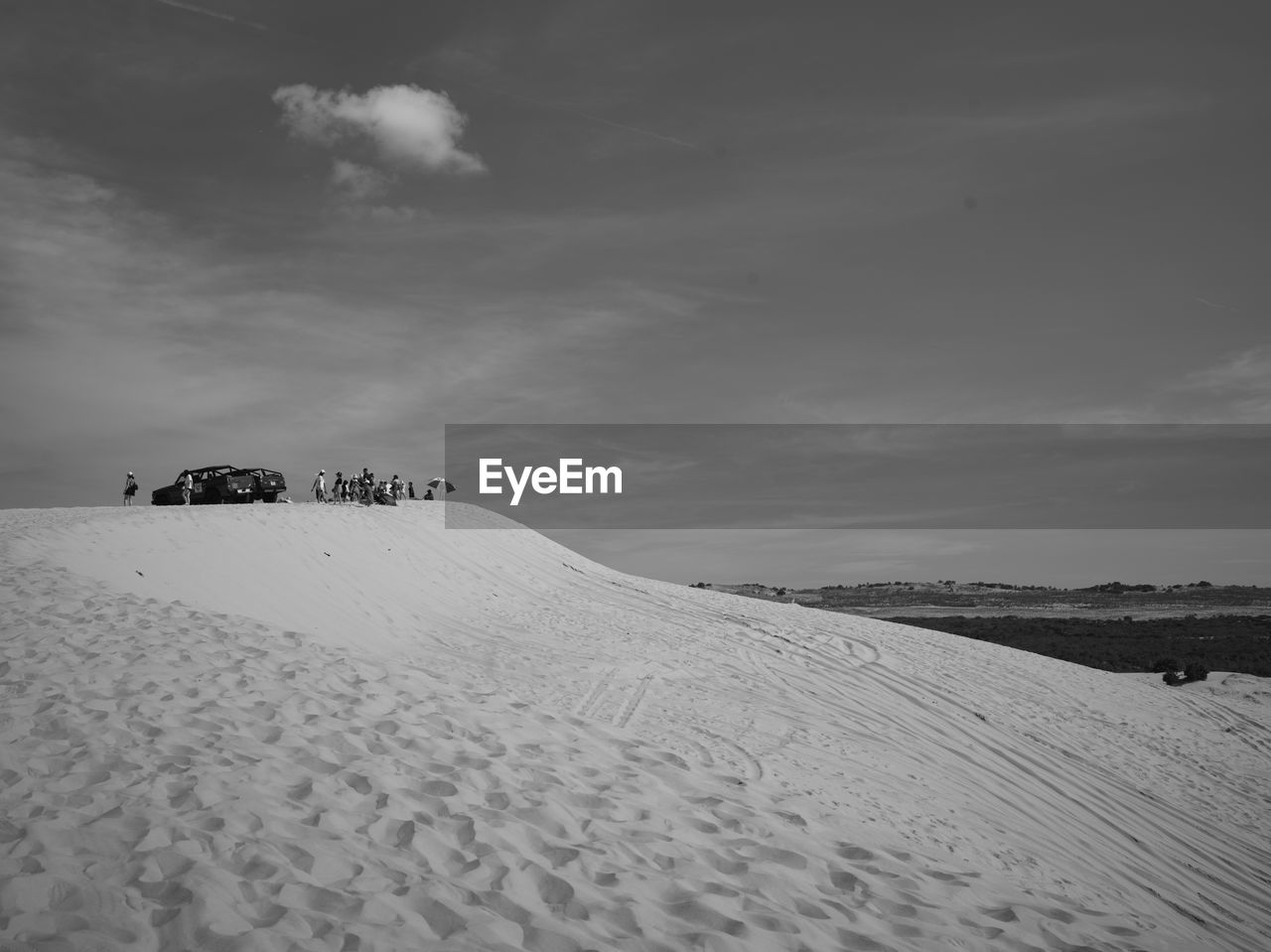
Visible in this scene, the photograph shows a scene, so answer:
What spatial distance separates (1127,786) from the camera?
1216cm

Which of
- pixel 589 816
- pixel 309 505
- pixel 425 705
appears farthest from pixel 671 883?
pixel 309 505

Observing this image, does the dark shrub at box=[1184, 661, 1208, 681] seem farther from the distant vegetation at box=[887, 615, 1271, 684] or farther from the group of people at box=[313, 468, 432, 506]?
the group of people at box=[313, 468, 432, 506]

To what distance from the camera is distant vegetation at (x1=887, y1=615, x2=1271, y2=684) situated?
94.8ft

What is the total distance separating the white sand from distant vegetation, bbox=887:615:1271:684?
45.9 feet

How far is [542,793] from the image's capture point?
6.73 meters

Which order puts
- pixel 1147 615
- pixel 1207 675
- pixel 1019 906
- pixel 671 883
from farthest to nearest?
pixel 1147 615 < pixel 1207 675 < pixel 1019 906 < pixel 671 883

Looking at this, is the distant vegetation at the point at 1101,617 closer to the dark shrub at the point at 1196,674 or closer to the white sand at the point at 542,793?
the dark shrub at the point at 1196,674

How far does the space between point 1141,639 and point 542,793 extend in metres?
42.8

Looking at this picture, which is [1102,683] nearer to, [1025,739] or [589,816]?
[1025,739]

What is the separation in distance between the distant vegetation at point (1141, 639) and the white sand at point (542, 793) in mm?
13993

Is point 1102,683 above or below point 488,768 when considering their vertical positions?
below

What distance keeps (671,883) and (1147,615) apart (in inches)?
2573

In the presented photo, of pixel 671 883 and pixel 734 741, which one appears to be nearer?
pixel 671 883

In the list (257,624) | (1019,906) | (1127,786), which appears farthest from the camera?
(1127,786)
